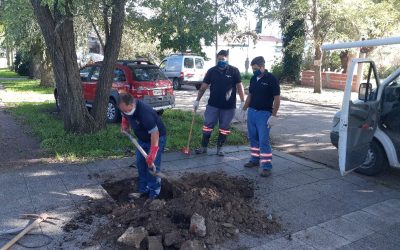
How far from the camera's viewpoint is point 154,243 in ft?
12.2

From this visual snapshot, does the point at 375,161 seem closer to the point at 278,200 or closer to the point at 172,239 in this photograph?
the point at 278,200

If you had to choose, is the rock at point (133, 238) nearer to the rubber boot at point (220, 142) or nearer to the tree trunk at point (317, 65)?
the rubber boot at point (220, 142)

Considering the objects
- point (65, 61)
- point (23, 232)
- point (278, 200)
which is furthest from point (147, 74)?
point (23, 232)

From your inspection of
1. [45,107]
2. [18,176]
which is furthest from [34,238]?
[45,107]

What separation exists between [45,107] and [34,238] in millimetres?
9304

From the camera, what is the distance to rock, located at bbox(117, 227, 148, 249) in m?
3.72

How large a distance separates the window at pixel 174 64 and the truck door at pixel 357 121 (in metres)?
15.3

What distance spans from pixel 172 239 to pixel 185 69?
1744cm

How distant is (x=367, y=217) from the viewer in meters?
4.69

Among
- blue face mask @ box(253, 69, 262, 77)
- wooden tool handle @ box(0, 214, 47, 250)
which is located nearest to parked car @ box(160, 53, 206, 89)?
blue face mask @ box(253, 69, 262, 77)

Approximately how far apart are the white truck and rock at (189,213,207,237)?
2.25 metres

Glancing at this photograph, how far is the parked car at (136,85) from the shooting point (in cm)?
1012

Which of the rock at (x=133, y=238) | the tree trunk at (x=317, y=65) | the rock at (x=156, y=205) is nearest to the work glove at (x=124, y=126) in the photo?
the rock at (x=156, y=205)

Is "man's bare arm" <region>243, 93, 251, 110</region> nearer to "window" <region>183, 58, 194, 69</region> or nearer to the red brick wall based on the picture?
"window" <region>183, 58, 194, 69</region>
